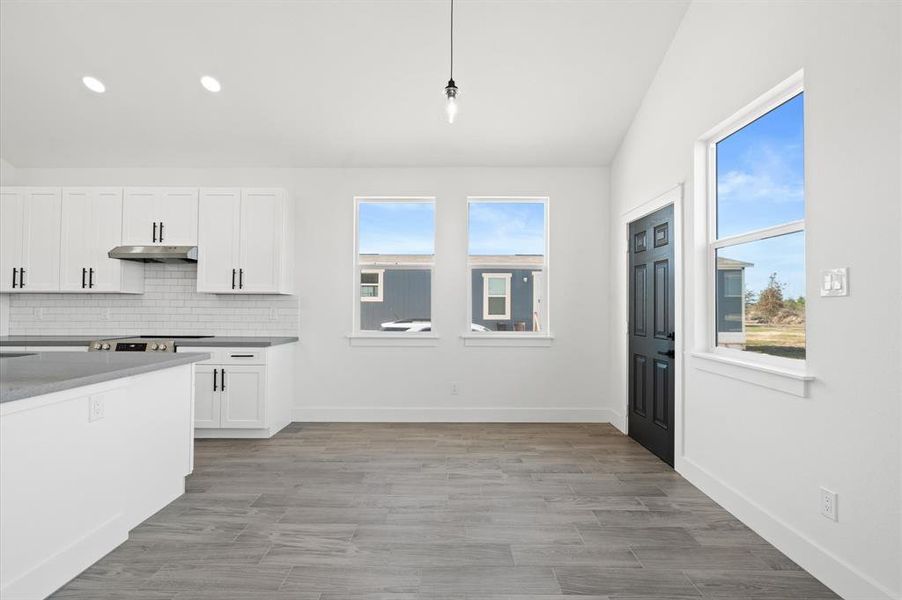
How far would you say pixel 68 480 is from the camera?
2219mm

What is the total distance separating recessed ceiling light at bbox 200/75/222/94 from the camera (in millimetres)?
4359

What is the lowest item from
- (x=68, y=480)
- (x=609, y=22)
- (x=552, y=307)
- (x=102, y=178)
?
(x=68, y=480)

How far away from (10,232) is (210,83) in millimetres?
2639

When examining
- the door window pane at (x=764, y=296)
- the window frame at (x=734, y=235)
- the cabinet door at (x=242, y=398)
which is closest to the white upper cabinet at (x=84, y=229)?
the cabinet door at (x=242, y=398)

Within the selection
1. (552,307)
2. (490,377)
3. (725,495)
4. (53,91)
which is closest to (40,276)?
(53,91)

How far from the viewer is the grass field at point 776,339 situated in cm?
264

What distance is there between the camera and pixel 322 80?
439 cm


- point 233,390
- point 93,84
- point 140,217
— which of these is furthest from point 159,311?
point 93,84

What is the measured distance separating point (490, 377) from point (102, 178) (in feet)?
15.4

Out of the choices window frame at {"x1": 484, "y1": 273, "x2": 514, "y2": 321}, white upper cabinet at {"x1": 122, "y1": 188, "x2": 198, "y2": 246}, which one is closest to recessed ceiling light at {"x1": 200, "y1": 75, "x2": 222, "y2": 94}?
white upper cabinet at {"x1": 122, "y1": 188, "x2": 198, "y2": 246}

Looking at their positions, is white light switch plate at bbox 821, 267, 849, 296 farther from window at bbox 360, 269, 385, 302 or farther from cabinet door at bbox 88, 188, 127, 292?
cabinet door at bbox 88, 188, 127, 292

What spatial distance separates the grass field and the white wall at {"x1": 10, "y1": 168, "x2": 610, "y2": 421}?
236cm

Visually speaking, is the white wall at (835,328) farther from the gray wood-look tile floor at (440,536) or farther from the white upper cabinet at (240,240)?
the white upper cabinet at (240,240)

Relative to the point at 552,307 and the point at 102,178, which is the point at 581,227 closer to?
the point at 552,307
